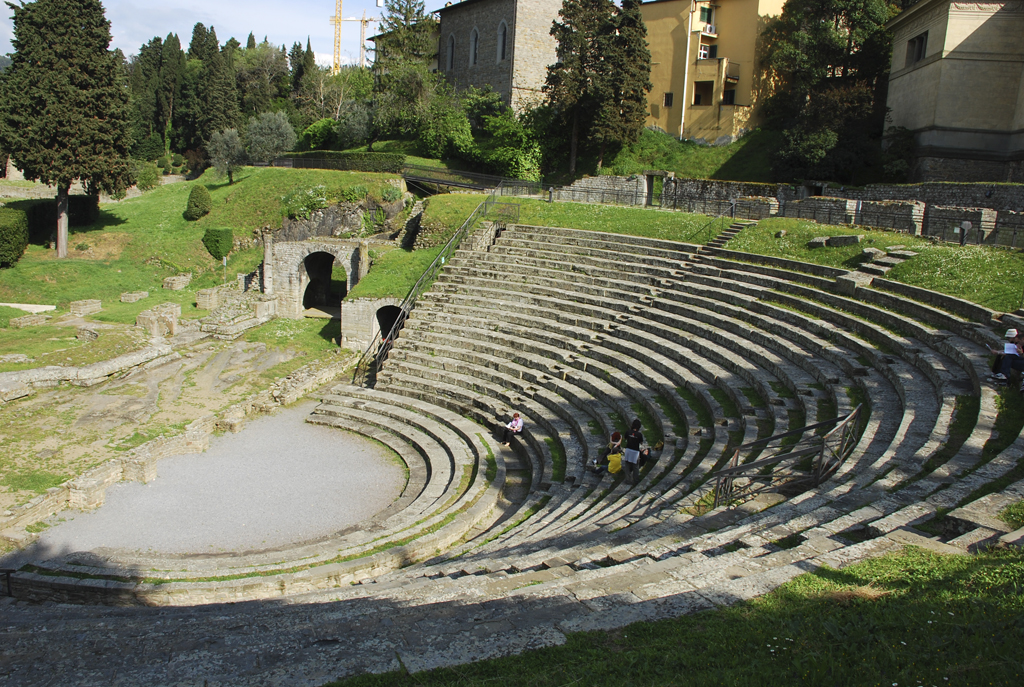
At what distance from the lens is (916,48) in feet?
99.2

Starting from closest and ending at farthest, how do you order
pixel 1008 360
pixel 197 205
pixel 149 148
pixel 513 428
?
pixel 1008 360
pixel 513 428
pixel 197 205
pixel 149 148

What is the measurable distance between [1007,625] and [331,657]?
4.81 m

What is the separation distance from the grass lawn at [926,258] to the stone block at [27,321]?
79.4 ft

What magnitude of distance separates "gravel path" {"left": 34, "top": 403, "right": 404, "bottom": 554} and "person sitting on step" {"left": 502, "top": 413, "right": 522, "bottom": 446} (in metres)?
2.60

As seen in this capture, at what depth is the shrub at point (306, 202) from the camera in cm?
3400

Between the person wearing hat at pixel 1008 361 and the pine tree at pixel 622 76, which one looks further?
the pine tree at pixel 622 76

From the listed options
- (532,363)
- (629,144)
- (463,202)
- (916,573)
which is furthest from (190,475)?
(629,144)

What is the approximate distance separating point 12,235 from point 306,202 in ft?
41.6

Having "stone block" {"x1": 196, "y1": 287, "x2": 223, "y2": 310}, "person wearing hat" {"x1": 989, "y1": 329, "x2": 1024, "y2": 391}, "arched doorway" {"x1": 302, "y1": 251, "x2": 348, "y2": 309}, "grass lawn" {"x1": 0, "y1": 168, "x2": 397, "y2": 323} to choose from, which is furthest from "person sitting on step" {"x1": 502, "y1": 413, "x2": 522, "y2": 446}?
"stone block" {"x1": 196, "y1": 287, "x2": 223, "y2": 310}

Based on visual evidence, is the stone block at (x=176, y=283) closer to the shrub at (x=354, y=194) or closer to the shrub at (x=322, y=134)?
the shrub at (x=354, y=194)

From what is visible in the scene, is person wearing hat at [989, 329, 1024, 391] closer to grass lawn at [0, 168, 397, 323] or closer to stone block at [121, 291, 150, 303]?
grass lawn at [0, 168, 397, 323]

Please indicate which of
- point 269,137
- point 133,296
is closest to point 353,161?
point 269,137

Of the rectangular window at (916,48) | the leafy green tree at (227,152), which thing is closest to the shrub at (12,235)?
the leafy green tree at (227,152)

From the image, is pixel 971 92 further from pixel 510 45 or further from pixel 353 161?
pixel 353 161
